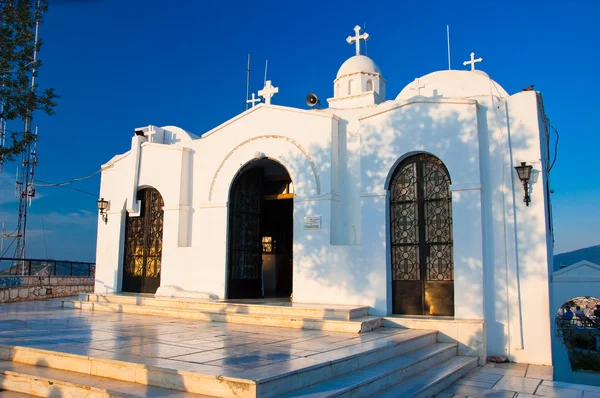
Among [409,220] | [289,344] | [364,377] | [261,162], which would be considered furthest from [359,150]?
[364,377]

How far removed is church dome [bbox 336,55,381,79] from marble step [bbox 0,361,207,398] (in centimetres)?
1225

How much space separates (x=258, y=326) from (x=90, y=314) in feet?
13.6

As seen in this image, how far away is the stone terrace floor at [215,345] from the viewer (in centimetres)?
549

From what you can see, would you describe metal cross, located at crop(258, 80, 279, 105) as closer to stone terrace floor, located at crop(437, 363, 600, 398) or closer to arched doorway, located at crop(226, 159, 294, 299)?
arched doorway, located at crop(226, 159, 294, 299)

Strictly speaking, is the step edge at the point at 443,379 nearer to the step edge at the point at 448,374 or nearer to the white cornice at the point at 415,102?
the step edge at the point at 448,374

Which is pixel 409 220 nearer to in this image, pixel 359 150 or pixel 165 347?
pixel 359 150

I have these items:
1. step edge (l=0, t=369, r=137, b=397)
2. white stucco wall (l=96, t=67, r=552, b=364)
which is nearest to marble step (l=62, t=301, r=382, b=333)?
white stucco wall (l=96, t=67, r=552, b=364)

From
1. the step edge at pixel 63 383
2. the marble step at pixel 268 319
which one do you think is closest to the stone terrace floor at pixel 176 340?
the marble step at pixel 268 319

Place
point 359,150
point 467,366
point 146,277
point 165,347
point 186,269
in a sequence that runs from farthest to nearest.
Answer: point 146,277 < point 186,269 < point 359,150 < point 467,366 < point 165,347

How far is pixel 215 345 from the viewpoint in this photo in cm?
639

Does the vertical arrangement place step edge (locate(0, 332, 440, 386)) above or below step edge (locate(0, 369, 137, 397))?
above

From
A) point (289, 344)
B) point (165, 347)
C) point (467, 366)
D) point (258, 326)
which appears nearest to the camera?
point (165, 347)

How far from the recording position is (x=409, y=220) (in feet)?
31.3

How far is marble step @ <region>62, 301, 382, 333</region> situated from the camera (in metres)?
8.06
